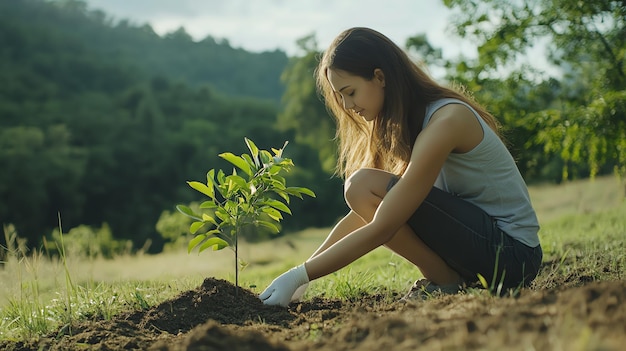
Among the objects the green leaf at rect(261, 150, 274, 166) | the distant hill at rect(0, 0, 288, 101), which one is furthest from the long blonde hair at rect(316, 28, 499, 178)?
the distant hill at rect(0, 0, 288, 101)

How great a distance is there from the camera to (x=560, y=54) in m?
10.2

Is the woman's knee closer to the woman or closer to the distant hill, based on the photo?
the woman

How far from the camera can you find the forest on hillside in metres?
8.78

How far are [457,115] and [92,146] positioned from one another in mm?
42797

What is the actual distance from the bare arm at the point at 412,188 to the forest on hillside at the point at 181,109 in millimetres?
5066

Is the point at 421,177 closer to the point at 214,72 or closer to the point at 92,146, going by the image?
the point at 92,146

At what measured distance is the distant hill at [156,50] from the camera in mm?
59719

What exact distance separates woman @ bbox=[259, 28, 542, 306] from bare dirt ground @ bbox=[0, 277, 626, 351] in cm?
23

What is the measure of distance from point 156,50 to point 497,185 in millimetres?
Answer: 66284

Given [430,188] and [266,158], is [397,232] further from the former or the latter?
[266,158]

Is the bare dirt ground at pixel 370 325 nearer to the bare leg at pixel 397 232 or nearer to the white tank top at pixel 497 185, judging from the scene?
the bare leg at pixel 397 232

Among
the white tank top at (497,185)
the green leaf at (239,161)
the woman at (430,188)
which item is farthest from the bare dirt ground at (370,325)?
the green leaf at (239,161)

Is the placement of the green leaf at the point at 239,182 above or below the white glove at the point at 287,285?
above

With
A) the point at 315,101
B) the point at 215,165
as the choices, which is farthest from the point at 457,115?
the point at 215,165
